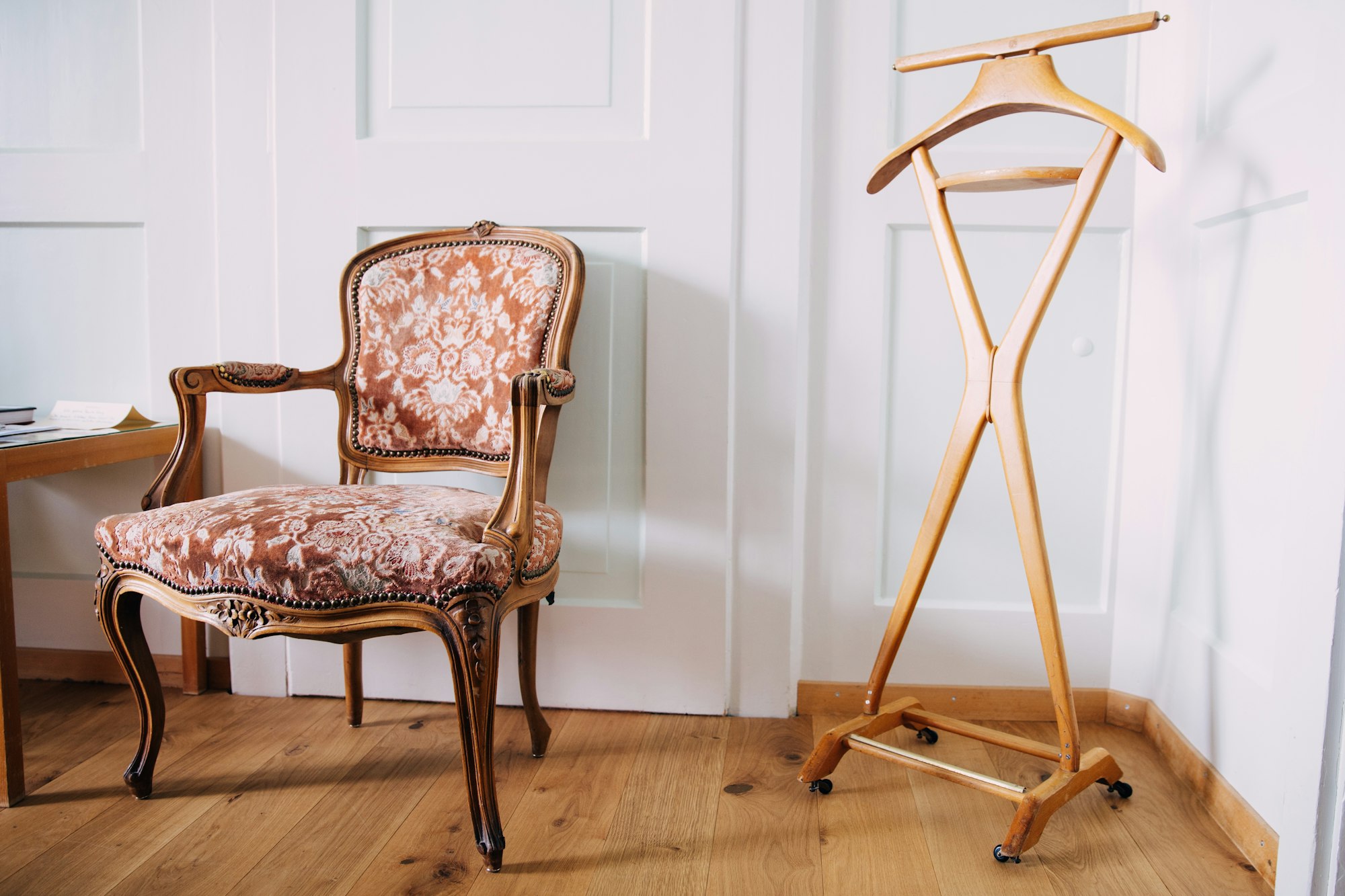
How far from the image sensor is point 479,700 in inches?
45.9

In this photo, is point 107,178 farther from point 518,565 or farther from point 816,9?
point 816,9

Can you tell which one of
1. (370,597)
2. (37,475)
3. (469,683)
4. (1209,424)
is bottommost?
(469,683)

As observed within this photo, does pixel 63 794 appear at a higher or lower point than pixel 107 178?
lower

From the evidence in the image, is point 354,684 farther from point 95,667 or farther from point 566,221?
point 566,221

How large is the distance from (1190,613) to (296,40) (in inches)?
79.4

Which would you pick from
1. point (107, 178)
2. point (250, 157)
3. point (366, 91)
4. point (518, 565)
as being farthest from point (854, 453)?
point (107, 178)

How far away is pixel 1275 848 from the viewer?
3.93ft

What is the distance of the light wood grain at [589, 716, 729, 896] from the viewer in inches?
47.3

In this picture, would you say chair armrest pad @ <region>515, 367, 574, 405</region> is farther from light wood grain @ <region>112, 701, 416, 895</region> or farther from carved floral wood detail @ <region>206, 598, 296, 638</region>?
light wood grain @ <region>112, 701, 416, 895</region>

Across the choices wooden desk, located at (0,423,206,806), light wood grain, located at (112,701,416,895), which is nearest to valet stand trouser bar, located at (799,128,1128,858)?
light wood grain, located at (112,701,416,895)

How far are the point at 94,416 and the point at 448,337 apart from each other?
0.77 meters

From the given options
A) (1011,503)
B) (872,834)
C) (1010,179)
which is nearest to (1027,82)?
(1010,179)

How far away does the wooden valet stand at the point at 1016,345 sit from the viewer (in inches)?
47.9

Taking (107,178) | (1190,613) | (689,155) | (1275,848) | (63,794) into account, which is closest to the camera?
(1275,848)
